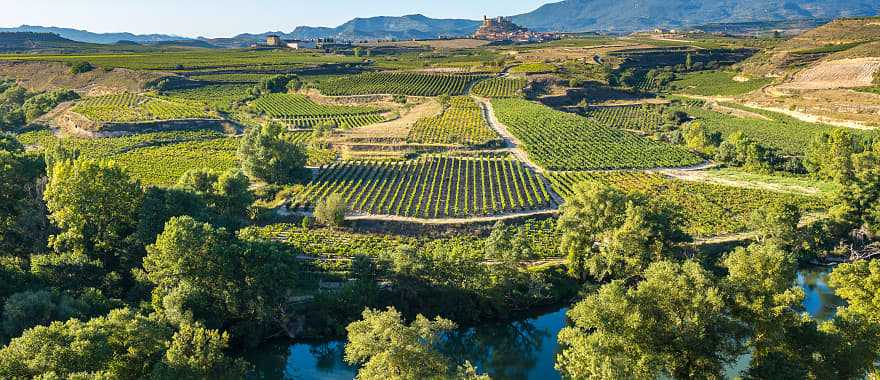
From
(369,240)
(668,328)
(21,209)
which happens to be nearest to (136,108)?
(21,209)

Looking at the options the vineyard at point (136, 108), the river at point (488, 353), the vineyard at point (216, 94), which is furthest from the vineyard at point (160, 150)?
the river at point (488, 353)

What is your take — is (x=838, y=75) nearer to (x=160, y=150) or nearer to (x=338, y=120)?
(x=338, y=120)

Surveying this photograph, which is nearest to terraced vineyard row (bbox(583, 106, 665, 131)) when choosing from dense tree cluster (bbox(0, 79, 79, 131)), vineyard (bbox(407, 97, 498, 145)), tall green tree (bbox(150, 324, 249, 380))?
vineyard (bbox(407, 97, 498, 145))

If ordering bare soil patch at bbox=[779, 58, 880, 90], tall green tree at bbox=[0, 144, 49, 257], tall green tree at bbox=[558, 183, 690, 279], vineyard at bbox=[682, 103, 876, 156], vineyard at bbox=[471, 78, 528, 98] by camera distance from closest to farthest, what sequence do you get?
tall green tree at bbox=[558, 183, 690, 279] → tall green tree at bbox=[0, 144, 49, 257] → vineyard at bbox=[682, 103, 876, 156] → bare soil patch at bbox=[779, 58, 880, 90] → vineyard at bbox=[471, 78, 528, 98]

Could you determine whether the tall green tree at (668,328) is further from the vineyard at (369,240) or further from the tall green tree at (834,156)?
the tall green tree at (834,156)

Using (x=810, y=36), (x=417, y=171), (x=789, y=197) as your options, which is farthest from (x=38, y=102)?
(x=810, y=36)

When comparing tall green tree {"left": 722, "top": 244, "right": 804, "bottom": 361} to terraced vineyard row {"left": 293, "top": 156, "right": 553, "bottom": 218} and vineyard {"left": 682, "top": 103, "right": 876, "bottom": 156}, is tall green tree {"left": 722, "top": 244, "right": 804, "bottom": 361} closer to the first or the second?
terraced vineyard row {"left": 293, "top": 156, "right": 553, "bottom": 218}
